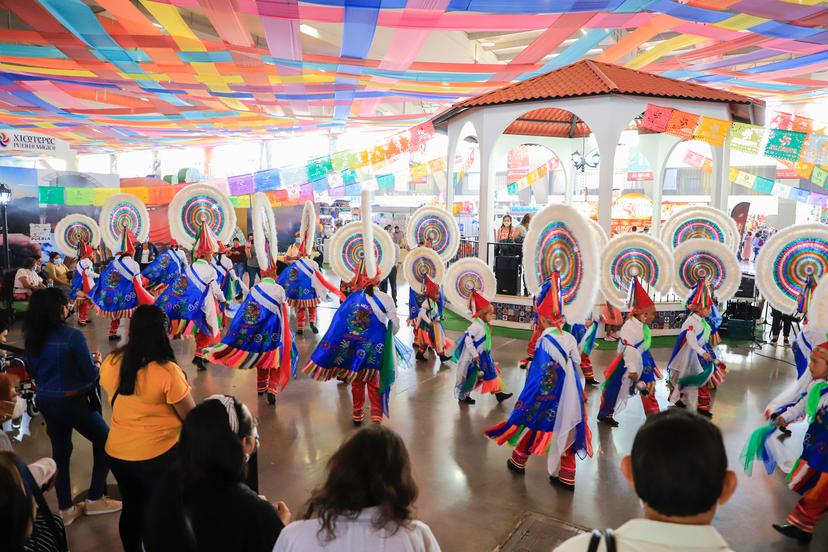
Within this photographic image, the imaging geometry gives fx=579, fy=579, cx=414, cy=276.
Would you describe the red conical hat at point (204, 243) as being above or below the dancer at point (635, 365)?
above

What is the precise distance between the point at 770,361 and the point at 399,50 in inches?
224

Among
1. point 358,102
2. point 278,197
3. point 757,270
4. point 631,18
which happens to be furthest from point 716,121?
point 278,197

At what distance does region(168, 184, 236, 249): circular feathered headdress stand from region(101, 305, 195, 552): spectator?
14.6 ft

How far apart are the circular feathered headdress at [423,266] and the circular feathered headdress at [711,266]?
246cm

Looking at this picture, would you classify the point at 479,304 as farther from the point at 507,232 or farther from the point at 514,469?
the point at 507,232

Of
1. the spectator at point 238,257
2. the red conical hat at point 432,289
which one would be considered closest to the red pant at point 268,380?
the red conical hat at point 432,289

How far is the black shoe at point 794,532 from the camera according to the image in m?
3.15

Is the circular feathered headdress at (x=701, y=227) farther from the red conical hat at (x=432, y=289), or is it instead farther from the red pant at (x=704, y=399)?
the red conical hat at (x=432, y=289)

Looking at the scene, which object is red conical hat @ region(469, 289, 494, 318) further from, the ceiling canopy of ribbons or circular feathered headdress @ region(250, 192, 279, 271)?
the ceiling canopy of ribbons

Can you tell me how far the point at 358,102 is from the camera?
9.71 m

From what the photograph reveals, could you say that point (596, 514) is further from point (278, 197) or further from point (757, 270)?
point (278, 197)

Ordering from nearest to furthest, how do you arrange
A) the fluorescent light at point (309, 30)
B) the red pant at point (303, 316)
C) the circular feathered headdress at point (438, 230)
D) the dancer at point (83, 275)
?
the circular feathered headdress at point (438, 230)
the dancer at point (83, 275)
the red pant at point (303, 316)
the fluorescent light at point (309, 30)

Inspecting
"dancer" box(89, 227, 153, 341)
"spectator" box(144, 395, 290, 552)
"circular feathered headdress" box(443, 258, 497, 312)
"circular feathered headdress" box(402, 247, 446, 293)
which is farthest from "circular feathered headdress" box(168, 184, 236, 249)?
"spectator" box(144, 395, 290, 552)

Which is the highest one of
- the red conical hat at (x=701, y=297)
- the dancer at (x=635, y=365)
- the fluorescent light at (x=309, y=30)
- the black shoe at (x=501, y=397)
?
the fluorescent light at (x=309, y=30)
